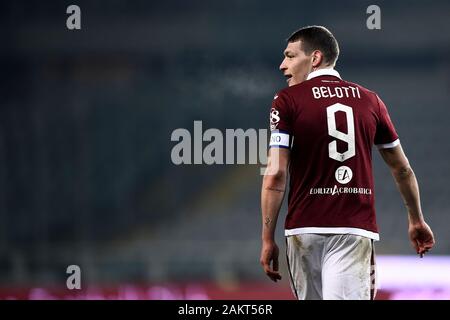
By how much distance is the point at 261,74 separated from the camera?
13.5 m

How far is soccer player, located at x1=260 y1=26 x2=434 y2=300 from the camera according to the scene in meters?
3.17

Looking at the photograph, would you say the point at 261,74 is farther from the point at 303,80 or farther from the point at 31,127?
the point at 303,80

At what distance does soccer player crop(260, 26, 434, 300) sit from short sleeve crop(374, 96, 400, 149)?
0.34 ft

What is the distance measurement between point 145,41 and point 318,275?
441 inches

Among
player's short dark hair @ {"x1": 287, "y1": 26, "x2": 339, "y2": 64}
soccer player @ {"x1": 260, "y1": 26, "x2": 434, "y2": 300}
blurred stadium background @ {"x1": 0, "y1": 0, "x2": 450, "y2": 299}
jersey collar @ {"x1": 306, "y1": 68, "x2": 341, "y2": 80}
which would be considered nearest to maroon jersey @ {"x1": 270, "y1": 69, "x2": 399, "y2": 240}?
soccer player @ {"x1": 260, "y1": 26, "x2": 434, "y2": 300}

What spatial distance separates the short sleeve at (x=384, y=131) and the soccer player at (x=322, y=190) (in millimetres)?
102

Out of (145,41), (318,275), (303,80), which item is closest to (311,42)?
(303,80)

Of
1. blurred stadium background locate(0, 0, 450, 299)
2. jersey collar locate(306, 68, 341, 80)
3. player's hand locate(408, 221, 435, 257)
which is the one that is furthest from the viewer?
blurred stadium background locate(0, 0, 450, 299)

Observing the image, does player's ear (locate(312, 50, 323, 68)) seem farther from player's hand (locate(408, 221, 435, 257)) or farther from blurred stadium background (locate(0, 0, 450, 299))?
blurred stadium background (locate(0, 0, 450, 299))

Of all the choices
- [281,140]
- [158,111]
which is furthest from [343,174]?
[158,111]

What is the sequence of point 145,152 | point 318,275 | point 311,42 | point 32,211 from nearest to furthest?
point 318,275
point 311,42
point 32,211
point 145,152

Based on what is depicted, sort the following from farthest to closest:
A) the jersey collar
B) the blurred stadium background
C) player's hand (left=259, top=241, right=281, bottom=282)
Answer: the blurred stadium background < the jersey collar < player's hand (left=259, top=241, right=281, bottom=282)

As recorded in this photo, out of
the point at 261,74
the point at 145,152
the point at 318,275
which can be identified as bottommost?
the point at 318,275

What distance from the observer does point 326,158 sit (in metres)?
3.18
